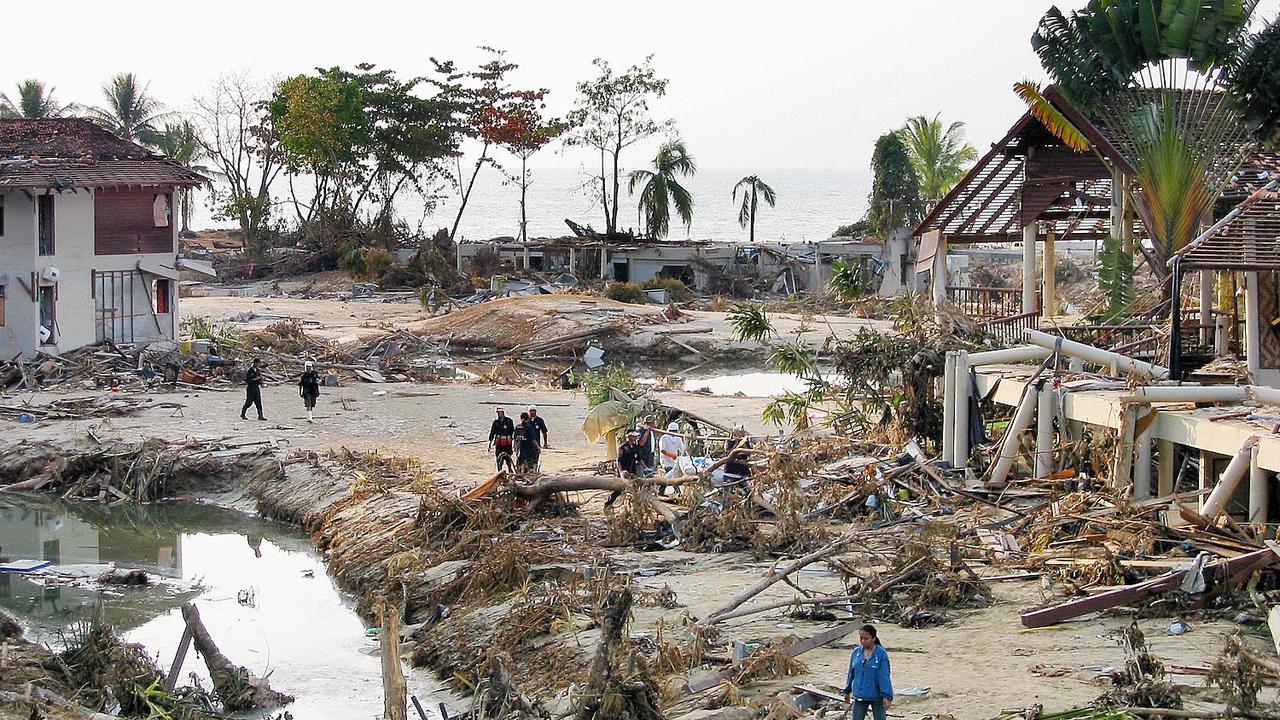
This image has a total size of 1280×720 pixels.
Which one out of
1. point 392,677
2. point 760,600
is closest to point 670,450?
point 760,600

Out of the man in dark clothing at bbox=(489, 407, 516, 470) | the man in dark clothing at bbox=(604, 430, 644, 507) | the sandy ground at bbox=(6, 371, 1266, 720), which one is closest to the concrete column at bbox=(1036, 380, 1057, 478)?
the sandy ground at bbox=(6, 371, 1266, 720)

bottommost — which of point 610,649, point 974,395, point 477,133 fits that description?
point 610,649

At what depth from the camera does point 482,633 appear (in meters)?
14.7

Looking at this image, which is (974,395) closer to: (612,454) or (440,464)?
(612,454)

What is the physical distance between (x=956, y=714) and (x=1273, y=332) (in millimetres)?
8801

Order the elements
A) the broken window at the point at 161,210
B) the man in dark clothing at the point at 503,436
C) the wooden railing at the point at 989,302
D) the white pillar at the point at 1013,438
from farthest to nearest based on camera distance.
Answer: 1. the broken window at the point at 161,210
2. the wooden railing at the point at 989,302
3. the man in dark clothing at the point at 503,436
4. the white pillar at the point at 1013,438

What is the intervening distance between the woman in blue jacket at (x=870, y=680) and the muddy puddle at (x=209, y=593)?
5386mm

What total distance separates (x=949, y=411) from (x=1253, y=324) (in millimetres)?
3880

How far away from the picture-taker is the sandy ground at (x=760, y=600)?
10.9m

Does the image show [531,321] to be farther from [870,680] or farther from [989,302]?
[870,680]

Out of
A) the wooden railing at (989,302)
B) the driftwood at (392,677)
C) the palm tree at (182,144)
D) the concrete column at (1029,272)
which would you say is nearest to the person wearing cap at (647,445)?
the wooden railing at (989,302)

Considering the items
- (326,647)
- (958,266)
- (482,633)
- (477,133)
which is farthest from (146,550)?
(477,133)

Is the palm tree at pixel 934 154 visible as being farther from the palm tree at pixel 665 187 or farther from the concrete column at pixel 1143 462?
the concrete column at pixel 1143 462

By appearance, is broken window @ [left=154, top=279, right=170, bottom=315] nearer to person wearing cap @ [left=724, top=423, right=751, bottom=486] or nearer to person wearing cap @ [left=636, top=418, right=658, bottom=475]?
person wearing cap @ [left=636, top=418, right=658, bottom=475]
